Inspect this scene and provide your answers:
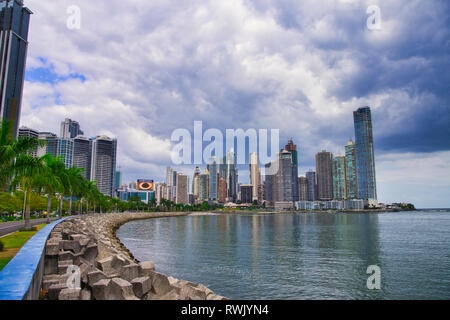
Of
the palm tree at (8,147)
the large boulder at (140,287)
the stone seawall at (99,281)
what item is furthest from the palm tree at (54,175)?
the large boulder at (140,287)

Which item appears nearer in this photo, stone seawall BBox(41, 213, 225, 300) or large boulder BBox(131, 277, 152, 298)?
stone seawall BBox(41, 213, 225, 300)

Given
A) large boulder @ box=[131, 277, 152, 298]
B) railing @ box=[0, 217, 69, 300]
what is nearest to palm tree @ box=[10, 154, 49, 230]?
railing @ box=[0, 217, 69, 300]

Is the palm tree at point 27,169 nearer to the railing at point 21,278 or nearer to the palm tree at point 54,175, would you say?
the palm tree at point 54,175

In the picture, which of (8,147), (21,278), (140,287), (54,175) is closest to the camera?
(21,278)

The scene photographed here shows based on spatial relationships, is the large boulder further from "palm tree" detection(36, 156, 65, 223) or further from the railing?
"palm tree" detection(36, 156, 65, 223)

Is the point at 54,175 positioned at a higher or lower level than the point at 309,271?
higher

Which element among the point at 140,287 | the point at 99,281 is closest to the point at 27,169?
the point at 99,281

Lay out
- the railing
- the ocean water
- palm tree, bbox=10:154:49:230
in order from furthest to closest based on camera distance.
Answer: palm tree, bbox=10:154:49:230 < the ocean water < the railing

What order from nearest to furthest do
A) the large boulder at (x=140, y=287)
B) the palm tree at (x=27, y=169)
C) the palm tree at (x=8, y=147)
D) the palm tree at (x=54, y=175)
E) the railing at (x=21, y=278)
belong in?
the railing at (x=21, y=278)
the large boulder at (x=140, y=287)
the palm tree at (x=8, y=147)
the palm tree at (x=27, y=169)
the palm tree at (x=54, y=175)

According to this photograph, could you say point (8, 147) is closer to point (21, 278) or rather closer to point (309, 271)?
point (21, 278)

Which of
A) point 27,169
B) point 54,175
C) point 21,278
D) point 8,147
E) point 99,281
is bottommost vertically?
point 99,281

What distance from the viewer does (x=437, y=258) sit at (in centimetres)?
3466
